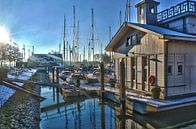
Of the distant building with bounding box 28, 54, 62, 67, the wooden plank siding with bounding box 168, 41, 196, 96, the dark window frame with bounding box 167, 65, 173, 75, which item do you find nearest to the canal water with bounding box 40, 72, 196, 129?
the wooden plank siding with bounding box 168, 41, 196, 96

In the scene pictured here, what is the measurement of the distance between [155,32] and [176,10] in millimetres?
Answer: 5799

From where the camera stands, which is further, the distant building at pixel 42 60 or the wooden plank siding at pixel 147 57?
the distant building at pixel 42 60

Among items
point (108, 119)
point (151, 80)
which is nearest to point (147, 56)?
point (151, 80)

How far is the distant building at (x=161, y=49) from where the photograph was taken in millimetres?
14648

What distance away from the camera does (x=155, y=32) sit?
14.7 meters

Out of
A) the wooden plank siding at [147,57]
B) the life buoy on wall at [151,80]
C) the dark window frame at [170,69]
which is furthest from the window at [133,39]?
the dark window frame at [170,69]

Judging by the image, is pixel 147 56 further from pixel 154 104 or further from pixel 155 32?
pixel 154 104

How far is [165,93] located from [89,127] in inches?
223

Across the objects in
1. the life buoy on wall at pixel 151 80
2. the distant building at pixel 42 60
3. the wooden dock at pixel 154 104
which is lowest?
the wooden dock at pixel 154 104

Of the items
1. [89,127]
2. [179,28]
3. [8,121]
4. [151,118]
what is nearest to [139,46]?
[179,28]

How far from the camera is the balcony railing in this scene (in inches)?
702

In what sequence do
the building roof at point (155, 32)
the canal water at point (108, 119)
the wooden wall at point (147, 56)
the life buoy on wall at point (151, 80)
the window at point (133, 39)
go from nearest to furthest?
the canal water at point (108, 119), the building roof at point (155, 32), the wooden wall at point (147, 56), the life buoy on wall at point (151, 80), the window at point (133, 39)

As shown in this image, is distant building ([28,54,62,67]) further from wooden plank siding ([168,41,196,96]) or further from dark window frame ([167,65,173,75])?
dark window frame ([167,65,173,75])

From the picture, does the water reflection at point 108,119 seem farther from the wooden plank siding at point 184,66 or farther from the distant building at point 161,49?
the distant building at point 161,49
